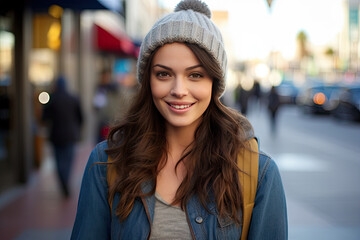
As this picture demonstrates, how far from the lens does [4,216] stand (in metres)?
5.97

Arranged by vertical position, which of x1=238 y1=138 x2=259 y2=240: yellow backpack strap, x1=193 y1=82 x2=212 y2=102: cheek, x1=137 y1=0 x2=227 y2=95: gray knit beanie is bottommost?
x1=238 y1=138 x2=259 y2=240: yellow backpack strap

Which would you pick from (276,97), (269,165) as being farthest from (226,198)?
(276,97)

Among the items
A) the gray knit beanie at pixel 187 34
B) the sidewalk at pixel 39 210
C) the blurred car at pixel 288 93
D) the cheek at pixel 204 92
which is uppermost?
the blurred car at pixel 288 93

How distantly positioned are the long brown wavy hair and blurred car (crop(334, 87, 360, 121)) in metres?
17.9

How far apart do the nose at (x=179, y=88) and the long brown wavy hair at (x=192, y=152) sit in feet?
0.41

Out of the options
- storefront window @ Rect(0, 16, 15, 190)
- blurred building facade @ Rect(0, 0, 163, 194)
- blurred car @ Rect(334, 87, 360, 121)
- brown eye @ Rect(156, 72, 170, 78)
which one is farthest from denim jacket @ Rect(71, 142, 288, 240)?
blurred car @ Rect(334, 87, 360, 121)

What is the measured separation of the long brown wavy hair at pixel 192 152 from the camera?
6.20 ft

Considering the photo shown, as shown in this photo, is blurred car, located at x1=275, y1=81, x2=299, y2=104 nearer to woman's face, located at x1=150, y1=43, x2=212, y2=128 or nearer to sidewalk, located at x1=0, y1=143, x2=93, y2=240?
sidewalk, located at x1=0, y1=143, x2=93, y2=240

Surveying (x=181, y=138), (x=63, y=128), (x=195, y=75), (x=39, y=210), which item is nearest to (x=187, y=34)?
(x=195, y=75)

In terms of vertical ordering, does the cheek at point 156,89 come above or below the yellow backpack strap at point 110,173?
above

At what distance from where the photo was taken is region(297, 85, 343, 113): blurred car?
74.9 feet

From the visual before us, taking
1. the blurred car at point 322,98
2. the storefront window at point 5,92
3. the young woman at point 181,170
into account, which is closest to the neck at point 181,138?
the young woman at point 181,170

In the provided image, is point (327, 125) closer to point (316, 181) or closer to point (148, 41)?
point (316, 181)

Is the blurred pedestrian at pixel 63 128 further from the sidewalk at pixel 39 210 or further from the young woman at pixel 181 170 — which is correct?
the young woman at pixel 181 170
